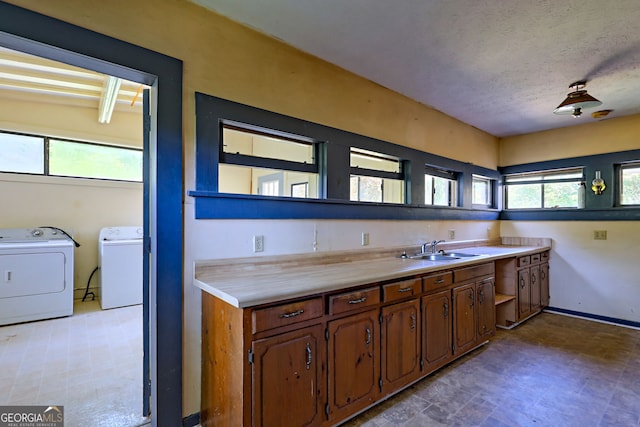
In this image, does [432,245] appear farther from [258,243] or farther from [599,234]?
[599,234]

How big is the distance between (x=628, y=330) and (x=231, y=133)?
4890 mm

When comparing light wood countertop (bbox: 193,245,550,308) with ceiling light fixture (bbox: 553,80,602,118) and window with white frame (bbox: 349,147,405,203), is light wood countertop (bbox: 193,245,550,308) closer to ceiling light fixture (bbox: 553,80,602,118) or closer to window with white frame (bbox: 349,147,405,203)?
window with white frame (bbox: 349,147,405,203)

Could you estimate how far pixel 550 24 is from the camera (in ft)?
6.38

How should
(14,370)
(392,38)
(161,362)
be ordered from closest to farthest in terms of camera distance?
(161,362) → (392,38) → (14,370)

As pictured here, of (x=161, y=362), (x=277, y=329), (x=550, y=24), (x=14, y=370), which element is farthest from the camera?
(x=14, y=370)

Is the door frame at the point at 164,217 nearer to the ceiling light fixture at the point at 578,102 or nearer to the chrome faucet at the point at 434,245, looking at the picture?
the chrome faucet at the point at 434,245

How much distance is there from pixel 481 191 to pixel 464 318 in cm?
262

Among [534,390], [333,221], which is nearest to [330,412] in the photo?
[333,221]

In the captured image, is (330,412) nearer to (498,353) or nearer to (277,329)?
(277,329)

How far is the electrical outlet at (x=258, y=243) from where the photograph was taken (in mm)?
2079

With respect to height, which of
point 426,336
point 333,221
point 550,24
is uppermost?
point 550,24

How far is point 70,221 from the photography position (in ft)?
14.3

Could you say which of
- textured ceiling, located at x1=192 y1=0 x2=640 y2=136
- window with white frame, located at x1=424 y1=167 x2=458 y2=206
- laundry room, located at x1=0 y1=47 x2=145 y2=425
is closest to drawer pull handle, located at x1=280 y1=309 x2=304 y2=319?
laundry room, located at x1=0 y1=47 x2=145 y2=425

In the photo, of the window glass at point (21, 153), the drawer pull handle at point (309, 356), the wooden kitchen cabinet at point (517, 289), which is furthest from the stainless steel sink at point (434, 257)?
the window glass at point (21, 153)
